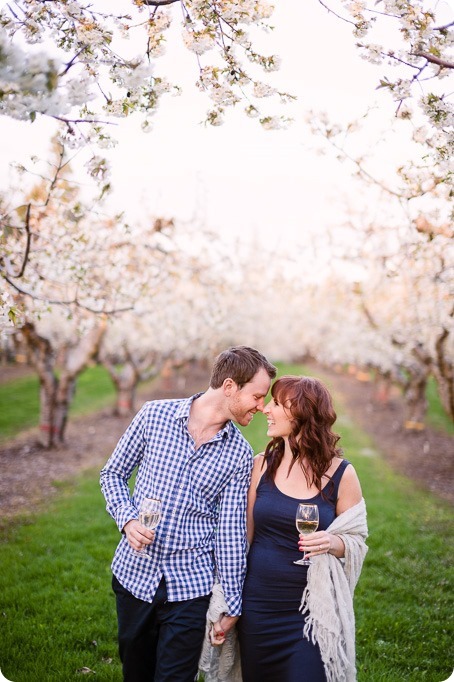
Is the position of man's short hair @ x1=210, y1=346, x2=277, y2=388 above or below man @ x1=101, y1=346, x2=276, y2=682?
above

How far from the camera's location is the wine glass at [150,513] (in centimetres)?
291

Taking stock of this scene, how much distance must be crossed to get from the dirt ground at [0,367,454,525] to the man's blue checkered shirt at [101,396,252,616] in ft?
17.5

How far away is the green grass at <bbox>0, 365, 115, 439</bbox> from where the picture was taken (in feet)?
54.3

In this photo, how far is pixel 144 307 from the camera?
1409cm

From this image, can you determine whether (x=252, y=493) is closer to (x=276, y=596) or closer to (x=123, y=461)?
(x=276, y=596)

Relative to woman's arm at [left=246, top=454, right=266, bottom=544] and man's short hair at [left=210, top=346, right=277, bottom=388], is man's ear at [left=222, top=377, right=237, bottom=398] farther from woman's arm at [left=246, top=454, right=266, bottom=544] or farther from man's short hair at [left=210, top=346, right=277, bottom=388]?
woman's arm at [left=246, top=454, right=266, bottom=544]

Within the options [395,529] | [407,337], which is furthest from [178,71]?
[407,337]

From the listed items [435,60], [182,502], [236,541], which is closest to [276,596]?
[236,541]

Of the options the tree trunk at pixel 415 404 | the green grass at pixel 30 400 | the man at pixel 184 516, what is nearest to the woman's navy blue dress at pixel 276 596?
the man at pixel 184 516

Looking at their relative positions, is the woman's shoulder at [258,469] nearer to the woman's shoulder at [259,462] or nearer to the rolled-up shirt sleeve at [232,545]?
the woman's shoulder at [259,462]

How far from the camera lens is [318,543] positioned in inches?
123

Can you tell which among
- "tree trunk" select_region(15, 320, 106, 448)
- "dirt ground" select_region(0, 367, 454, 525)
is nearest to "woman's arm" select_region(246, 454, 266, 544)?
"dirt ground" select_region(0, 367, 454, 525)

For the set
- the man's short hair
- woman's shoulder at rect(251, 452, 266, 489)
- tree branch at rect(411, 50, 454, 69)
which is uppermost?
tree branch at rect(411, 50, 454, 69)

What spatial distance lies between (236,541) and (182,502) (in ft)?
1.15
